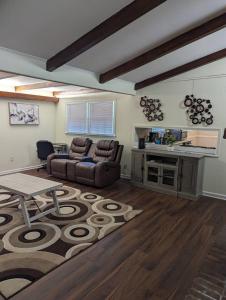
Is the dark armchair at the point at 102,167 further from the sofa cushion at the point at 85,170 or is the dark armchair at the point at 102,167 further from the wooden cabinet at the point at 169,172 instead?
the wooden cabinet at the point at 169,172

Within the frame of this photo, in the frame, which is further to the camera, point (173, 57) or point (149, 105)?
point (149, 105)

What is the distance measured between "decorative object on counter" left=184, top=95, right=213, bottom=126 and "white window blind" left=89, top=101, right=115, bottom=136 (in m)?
2.05

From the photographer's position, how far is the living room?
2111 millimetres

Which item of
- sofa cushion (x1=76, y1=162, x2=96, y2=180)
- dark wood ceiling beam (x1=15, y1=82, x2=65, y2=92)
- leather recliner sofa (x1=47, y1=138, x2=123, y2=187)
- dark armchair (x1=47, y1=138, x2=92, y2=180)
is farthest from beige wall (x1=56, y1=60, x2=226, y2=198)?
dark wood ceiling beam (x1=15, y1=82, x2=65, y2=92)

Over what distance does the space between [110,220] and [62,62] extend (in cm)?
243

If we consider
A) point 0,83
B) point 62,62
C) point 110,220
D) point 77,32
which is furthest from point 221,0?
point 0,83

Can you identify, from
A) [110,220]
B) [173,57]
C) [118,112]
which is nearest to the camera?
[110,220]

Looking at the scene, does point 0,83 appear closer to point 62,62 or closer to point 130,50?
point 62,62

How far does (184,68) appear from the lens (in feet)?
13.9

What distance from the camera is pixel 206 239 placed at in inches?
109

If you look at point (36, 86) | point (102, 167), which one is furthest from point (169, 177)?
point (36, 86)

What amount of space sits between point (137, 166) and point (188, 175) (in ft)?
3.80

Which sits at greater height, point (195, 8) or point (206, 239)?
point (195, 8)

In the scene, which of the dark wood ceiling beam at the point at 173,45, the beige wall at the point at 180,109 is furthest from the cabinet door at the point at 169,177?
the dark wood ceiling beam at the point at 173,45
